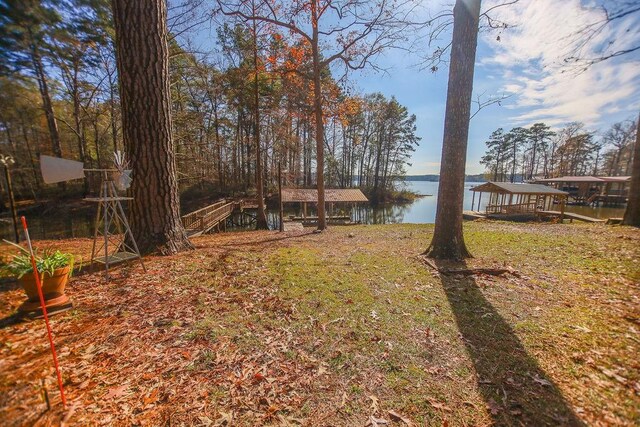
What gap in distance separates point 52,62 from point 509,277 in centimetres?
559

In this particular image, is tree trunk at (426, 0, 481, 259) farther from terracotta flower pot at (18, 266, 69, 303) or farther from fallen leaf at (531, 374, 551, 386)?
terracotta flower pot at (18, 266, 69, 303)

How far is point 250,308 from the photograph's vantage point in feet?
9.47

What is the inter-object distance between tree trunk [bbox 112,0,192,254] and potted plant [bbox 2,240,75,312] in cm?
161

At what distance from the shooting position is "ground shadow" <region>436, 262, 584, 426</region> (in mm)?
1687

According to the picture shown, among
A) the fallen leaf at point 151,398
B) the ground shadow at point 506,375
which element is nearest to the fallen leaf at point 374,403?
the ground shadow at point 506,375

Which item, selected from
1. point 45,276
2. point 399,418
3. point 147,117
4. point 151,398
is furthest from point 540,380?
point 147,117

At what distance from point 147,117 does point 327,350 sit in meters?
4.26

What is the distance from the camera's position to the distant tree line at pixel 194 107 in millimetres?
1217

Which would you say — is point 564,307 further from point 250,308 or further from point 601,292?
point 250,308

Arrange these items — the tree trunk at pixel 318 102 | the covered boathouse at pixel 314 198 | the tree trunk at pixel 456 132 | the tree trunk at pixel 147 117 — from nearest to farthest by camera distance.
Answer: the tree trunk at pixel 147 117 < the tree trunk at pixel 456 132 < the tree trunk at pixel 318 102 < the covered boathouse at pixel 314 198

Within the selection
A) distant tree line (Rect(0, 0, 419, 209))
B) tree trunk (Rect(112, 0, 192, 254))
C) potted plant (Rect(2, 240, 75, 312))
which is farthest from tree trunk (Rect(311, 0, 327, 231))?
potted plant (Rect(2, 240, 75, 312))

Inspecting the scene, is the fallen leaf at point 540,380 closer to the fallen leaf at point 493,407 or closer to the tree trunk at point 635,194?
the fallen leaf at point 493,407

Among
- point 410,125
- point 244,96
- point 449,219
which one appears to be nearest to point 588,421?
point 449,219

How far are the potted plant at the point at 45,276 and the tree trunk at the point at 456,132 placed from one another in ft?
17.9
